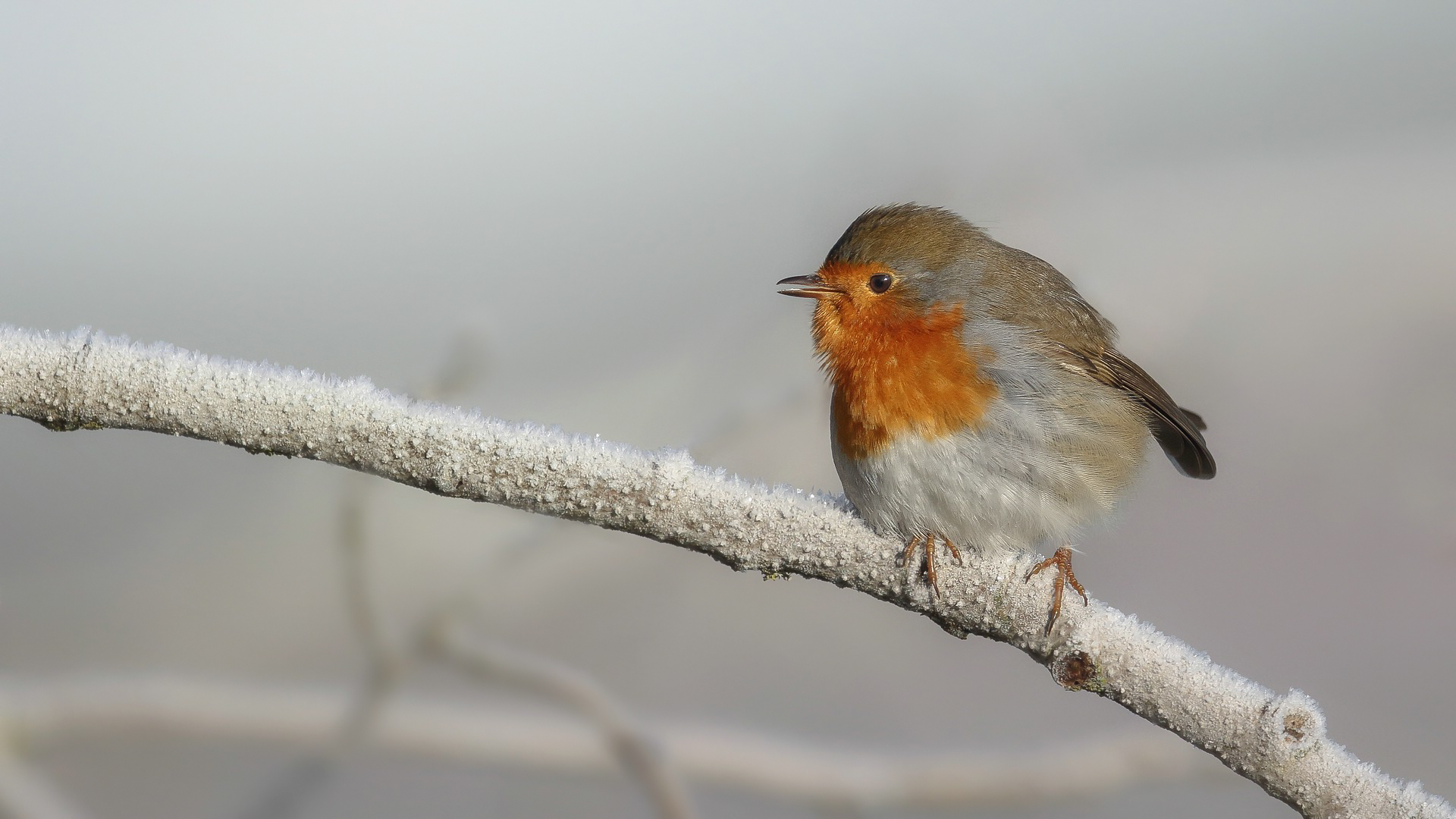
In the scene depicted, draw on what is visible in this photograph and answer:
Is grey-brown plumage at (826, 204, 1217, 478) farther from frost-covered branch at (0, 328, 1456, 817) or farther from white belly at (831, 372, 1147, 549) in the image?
frost-covered branch at (0, 328, 1456, 817)

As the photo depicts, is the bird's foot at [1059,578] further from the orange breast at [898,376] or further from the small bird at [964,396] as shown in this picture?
the orange breast at [898,376]

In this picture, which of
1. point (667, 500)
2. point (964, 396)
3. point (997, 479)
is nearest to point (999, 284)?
point (964, 396)

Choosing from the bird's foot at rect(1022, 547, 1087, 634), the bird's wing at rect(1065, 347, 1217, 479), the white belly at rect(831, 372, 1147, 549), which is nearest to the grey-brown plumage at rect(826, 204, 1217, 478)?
the bird's wing at rect(1065, 347, 1217, 479)

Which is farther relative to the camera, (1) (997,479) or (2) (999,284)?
(2) (999,284)

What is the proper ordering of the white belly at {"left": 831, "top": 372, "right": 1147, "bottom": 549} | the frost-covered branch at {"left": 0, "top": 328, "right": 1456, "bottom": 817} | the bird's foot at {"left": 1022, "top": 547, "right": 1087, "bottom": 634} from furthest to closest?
the white belly at {"left": 831, "top": 372, "right": 1147, "bottom": 549} → the bird's foot at {"left": 1022, "top": 547, "right": 1087, "bottom": 634} → the frost-covered branch at {"left": 0, "top": 328, "right": 1456, "bottom": 817}

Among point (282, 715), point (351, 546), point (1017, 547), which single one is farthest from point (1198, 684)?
point (282, 715)

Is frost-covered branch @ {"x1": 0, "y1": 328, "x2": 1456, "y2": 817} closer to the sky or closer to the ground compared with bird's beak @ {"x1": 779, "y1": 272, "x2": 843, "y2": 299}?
closer to the ground

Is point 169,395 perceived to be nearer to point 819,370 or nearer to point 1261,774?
point 819,370

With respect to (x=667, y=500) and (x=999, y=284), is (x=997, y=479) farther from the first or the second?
(x=667, y=500)
